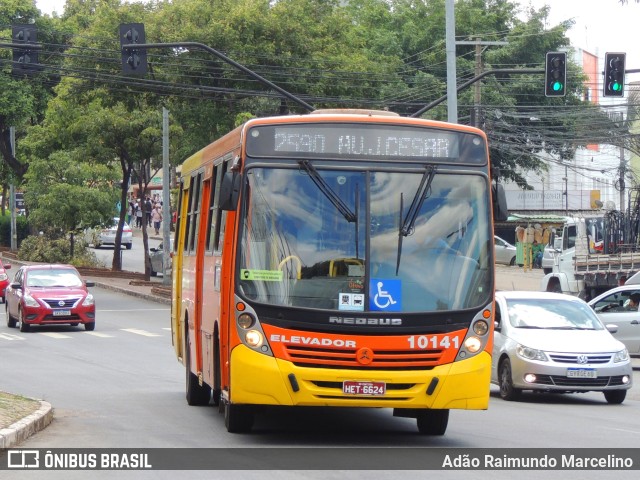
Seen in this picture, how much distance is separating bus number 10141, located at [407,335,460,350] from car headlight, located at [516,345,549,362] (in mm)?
6491

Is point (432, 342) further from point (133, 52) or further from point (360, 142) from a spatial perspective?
point (133, 52)

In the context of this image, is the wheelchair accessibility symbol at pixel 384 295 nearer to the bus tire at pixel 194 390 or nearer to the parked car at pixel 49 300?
the bus tire at pixel 194 390

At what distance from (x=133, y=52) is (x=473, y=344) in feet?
58.7

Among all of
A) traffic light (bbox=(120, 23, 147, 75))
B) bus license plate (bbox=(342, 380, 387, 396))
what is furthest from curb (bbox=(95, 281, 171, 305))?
bus license plate (bbox=(342, 380, 387, 396))

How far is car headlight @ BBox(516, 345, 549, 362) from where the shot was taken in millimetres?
17516

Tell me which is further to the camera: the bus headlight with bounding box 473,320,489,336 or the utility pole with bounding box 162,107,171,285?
the utility pole with bounding box 162,107,171,285

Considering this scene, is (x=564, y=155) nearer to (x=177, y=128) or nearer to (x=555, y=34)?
(x=555, y=34)

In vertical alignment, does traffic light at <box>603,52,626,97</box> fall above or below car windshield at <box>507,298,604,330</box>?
above

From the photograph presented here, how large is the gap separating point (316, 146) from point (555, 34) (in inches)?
2184

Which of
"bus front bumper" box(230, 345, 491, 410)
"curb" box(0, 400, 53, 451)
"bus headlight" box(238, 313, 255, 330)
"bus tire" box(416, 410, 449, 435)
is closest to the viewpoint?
"curb" box(0, 400, 53, 451)

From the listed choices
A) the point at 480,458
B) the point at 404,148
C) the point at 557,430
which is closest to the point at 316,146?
the point at 404,148

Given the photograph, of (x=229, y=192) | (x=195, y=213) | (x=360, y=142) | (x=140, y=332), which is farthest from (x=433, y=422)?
(x=140, y=332)

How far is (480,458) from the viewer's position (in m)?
10.8

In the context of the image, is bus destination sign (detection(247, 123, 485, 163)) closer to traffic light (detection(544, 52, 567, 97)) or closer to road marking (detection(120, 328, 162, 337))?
traffic light (detection(544, 52, 567, 97))
